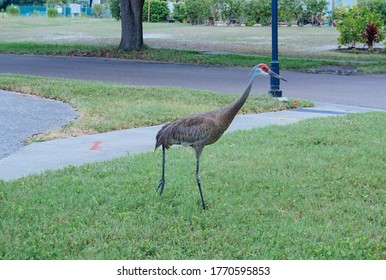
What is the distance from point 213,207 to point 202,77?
42.2 ft

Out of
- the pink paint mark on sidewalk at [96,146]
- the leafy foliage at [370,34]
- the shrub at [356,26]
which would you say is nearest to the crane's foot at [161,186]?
the pink paint mark on sidewalk at [96,146]

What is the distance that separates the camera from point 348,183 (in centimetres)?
736

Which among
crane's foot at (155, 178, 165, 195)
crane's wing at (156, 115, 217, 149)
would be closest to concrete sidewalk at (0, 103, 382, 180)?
crane's foot at (155, 178, 165, 195)

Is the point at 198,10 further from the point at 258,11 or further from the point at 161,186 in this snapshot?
the point at 161,186

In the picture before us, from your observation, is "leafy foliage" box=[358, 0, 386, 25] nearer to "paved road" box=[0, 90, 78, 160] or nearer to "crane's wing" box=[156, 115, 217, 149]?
"paved road" box=[0, 90, 78, 160]

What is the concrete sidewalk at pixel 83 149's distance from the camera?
8211 mm

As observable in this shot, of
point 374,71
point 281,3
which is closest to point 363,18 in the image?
point 374,71

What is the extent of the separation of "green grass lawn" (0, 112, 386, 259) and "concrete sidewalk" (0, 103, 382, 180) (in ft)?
1.49

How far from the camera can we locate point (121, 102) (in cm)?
1294

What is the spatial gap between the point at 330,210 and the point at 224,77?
42.6ft

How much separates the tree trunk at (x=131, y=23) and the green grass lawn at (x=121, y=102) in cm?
968

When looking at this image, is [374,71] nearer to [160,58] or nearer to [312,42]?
[160,58]

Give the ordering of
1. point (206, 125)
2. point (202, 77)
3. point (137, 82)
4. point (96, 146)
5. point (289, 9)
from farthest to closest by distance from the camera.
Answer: point (289, 9), point (202, 77), point (137, 82), point (96, 146), point (206, 125)

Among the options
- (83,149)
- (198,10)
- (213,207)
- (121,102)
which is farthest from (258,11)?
(213,207)
